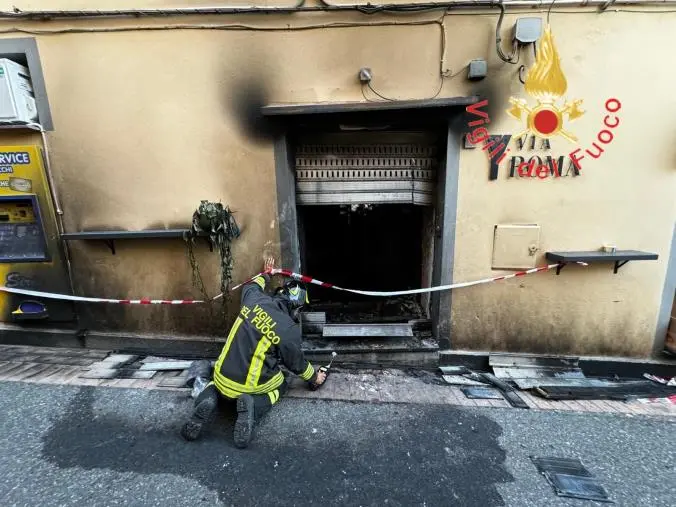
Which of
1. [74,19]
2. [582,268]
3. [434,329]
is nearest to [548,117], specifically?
[582,268]

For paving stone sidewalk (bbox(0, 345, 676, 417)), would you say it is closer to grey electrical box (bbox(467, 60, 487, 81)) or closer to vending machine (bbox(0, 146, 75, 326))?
vending machine (bbox(0, 146, 75, 326))

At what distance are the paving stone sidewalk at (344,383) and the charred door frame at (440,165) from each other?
0.77m

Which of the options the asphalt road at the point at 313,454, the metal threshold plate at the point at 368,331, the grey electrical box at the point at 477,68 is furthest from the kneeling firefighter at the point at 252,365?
the grey electrical box at the point at 477,68

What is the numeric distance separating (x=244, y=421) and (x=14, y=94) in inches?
170

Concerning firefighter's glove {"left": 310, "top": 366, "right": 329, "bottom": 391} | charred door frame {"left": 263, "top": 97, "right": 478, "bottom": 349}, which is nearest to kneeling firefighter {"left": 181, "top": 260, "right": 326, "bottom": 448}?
firefighter's glove {"left": 310, "top": 366, "right": 329, "bottom": 391}

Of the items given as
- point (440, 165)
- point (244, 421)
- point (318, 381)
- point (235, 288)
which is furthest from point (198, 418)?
point (440, 165)

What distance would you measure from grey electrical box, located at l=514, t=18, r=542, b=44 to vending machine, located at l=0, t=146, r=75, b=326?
558 cm

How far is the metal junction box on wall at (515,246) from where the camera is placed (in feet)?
11.4

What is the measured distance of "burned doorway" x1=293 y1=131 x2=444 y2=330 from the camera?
3740 millimetres

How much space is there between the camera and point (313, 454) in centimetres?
244

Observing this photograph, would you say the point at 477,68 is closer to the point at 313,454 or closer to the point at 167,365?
the point at 313,454

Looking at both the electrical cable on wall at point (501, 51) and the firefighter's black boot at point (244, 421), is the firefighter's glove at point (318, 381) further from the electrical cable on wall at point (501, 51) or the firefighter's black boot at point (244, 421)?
the electrical cable on wall at point (501, 51)

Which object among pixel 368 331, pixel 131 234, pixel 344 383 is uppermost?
pixel 131 234

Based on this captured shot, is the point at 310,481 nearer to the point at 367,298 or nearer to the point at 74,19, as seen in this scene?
the point at 367,298
